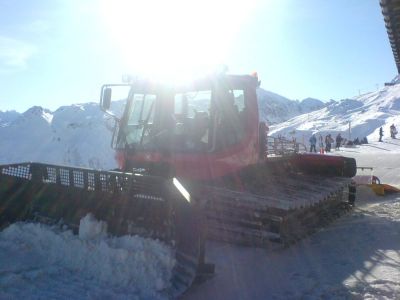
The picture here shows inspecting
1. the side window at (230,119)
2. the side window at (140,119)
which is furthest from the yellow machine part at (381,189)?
the side window at (140,119)

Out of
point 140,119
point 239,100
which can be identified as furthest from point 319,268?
point 140,119

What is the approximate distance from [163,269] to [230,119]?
3.32m

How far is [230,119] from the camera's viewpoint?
745 centimetres

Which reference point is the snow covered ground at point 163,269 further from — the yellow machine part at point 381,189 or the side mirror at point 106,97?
the yellow machine part at point 381,189

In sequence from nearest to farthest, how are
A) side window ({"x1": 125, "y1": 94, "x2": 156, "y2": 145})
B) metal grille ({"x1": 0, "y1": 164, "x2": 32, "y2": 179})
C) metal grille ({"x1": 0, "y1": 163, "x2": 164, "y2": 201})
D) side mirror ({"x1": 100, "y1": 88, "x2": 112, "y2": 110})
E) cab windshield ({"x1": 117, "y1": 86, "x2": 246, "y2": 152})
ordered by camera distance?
metal grille ({"x1": 0, "y1": 163, "x2": 164, "y2": 201}) → metal grille ({"x1": 0, "y1": 164, "x2": 32, "y2": 179}) → cab windshield ({"x1": 117, "y1": 86, "x2": 246, "y2": 152}) → side mirror ({"x1": 100, "y1": 88, "x2": 112, "y2": 110}) → side window ({"x1": 125, "y1": 94, "x2": 156, "y2": 145})

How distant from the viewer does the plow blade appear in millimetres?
4773

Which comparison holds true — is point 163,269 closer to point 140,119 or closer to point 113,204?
point 113,204

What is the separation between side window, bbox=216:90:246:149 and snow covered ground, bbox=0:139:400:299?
171 cm

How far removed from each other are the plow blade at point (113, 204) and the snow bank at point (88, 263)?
0.16 metres

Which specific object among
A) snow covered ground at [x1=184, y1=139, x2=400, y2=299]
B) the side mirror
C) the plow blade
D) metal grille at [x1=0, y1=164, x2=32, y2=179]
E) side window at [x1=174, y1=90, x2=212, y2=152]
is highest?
the side mirror

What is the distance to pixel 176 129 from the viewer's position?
7.52 m

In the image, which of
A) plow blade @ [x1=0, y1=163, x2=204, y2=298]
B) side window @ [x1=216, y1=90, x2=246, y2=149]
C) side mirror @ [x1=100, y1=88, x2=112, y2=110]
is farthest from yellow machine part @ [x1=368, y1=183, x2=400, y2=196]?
plow blade @ [x1=0, y1=163, x2=204, y2=298]

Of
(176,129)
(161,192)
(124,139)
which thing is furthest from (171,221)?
(124,139)

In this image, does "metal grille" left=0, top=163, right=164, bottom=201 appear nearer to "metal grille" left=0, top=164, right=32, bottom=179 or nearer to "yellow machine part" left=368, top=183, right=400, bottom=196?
"metal grille" left=0, top=164, right=32, bottom=179
